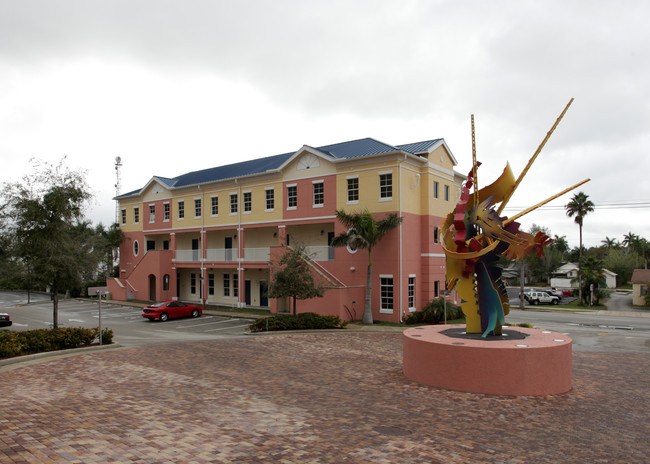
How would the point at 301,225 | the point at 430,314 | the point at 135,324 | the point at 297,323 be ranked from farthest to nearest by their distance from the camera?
1. the point at 301,225
2. the point at 135,324
3. the point at 430,314
4. the point at 297,323

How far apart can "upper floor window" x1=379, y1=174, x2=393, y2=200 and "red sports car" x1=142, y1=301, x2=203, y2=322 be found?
14606 millimetres

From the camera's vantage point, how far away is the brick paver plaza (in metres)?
7.65

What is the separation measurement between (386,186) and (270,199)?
32.0 feet

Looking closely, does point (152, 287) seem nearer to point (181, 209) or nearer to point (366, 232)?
point (181, 209)

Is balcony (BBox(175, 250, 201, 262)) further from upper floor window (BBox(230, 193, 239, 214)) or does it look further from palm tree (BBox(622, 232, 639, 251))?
palm tree (BBox(622, 232, 639, 251))

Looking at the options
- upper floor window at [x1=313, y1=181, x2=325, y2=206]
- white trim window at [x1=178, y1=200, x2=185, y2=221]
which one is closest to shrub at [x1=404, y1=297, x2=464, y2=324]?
upper floor window at [x1=313, y1=181, x2=325, y2=206]

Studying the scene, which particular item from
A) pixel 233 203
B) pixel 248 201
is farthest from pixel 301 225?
pixel 233 203

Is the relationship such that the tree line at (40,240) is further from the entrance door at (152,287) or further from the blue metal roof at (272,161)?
the entrance door at (152,287)

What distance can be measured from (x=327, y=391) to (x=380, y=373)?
282 centimetres

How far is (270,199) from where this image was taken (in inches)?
1359

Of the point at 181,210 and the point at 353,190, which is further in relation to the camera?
the point at 181,210

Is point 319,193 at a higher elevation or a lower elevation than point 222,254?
higher

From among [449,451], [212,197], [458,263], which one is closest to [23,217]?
[458,263]

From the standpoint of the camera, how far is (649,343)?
22.3m
